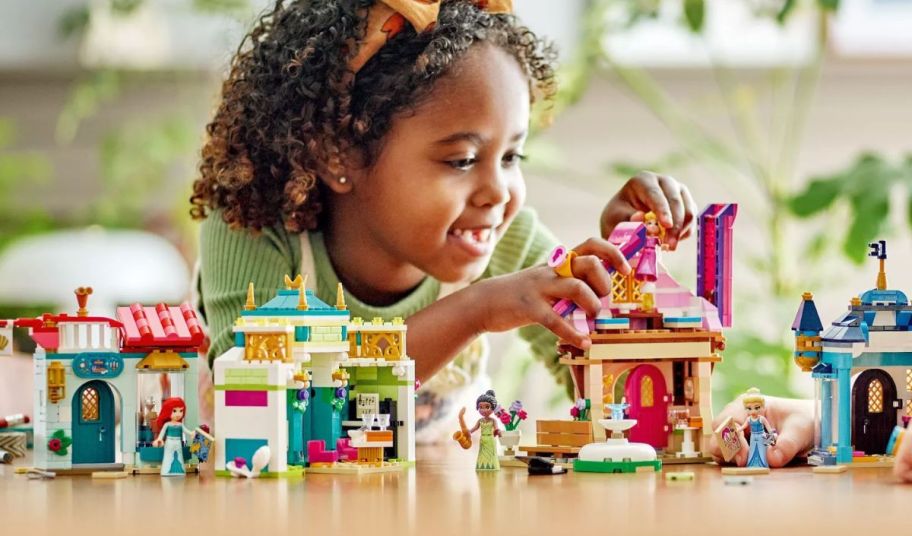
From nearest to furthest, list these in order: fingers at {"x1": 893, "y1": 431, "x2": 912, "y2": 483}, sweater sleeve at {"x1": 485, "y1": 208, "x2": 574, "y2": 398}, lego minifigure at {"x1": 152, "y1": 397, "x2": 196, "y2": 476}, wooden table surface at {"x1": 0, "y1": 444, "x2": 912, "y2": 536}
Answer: wooden table surface at {"x1": 0, "y1": 444, "x2": 912, "y2": 536}
fingers at {"x1": 893, "y1": 431, "x2": 912, "y2": 483}
lego minifigure at {"x1": 152, "y1": 397, "x2": 196, "y2": 476}
sweater sleeve at {"x1": 485, "y1": 208, "x2": 574, "y2": 398}

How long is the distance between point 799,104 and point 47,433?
2095 mm

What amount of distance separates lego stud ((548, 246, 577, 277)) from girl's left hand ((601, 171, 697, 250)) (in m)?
0.11

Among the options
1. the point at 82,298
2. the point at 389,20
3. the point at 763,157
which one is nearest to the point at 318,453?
the point at 82,298

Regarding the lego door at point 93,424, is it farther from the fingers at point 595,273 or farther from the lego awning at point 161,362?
the fingers at point 595,273

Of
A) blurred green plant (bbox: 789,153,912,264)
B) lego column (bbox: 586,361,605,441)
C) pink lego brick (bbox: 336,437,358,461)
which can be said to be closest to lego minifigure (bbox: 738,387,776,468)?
lego column (bbox: 586,361,605,441)

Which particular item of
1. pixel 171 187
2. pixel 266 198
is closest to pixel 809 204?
pixel 266 198

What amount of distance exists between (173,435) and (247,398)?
0.09 metres

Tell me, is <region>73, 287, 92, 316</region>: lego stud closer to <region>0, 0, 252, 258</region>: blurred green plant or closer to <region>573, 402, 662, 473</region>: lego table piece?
<region>573, 402, 662, 473</region>: lego table piece

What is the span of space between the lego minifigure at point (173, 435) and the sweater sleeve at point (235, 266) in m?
0.23

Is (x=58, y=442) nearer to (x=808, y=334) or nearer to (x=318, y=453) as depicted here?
(x=318, y=453)

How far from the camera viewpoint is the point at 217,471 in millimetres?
1127

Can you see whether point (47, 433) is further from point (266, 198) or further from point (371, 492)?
point (266, 198)

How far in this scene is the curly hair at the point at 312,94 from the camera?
1.38 m

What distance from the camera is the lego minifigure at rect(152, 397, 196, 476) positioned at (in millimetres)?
1144
